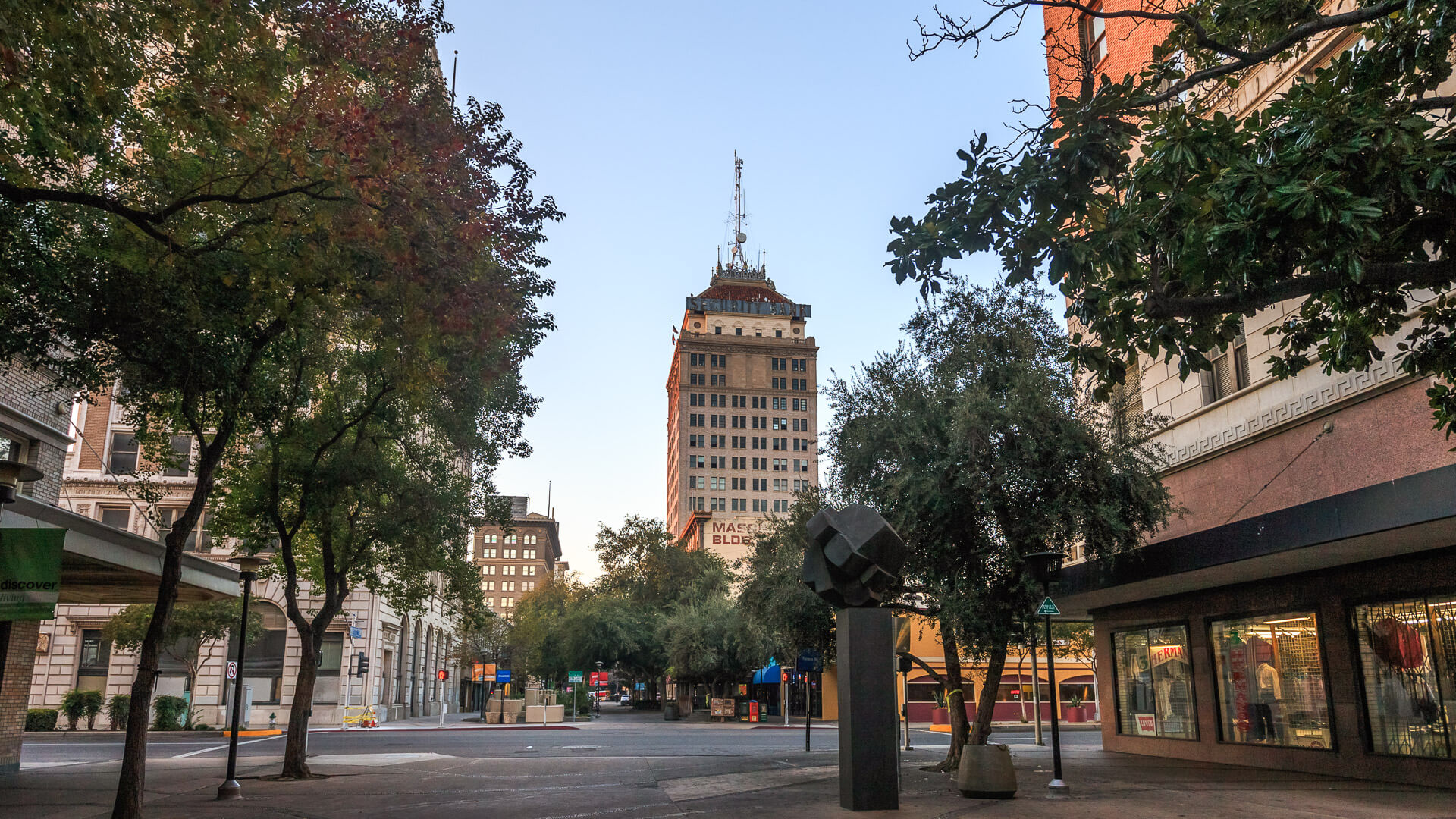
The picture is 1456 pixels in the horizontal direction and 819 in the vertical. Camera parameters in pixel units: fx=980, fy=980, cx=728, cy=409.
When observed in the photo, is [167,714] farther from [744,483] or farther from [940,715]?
[744,483]

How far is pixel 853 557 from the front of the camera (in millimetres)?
11578

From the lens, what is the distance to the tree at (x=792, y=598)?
21062 mm

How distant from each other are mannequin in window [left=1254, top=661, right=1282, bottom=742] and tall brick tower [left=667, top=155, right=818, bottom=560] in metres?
95.6

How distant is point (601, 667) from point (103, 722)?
32.9 meters

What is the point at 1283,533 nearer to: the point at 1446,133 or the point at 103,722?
the point at 1446,133

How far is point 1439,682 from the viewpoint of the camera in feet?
48.4

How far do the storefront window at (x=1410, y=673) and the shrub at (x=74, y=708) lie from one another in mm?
46032

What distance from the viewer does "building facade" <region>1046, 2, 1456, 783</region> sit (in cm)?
1450

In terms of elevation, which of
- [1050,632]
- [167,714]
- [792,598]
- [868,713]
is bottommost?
[167,714]

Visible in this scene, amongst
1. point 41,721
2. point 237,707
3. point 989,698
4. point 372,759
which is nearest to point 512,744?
point 372,759

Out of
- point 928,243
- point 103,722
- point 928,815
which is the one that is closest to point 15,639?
point 928,815

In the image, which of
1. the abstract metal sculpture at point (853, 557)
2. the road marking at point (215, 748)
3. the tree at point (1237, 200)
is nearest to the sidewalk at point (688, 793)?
the abstract metal sculpture at point (853, 557)

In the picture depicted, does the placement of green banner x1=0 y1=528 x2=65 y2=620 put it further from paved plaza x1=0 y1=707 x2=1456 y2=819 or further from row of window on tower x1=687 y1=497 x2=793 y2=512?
row of window on tower x1=687 y1=497 x2=793 y2=512

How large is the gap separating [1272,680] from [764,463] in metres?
102
